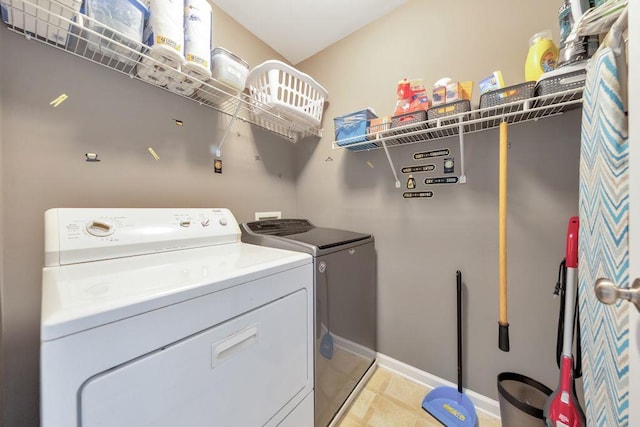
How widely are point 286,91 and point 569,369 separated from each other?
2.00 metres

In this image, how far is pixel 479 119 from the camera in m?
1.13

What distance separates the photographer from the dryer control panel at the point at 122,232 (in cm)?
84

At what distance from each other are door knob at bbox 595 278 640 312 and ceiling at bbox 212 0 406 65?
1.96 metres

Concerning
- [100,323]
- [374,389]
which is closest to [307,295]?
[100,323]

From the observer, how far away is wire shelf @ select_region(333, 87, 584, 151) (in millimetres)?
982

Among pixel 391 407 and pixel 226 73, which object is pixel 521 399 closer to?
pixel 391 407

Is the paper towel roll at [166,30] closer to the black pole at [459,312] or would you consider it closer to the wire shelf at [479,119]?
the wire shelf at [479,119]

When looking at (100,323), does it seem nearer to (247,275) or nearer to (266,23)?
(247,275)

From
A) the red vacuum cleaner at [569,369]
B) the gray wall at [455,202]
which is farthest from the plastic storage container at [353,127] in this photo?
the red vacuum cleaner at [569,369]

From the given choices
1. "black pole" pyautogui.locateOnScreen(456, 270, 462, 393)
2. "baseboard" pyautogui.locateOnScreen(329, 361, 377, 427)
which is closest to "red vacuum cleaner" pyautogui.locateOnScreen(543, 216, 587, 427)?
"black pole" pyautogui.locateOnScreen(456, 270, 462, 393)

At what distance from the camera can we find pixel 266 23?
1.71 m

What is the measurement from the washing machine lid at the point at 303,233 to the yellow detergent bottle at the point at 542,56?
120 centimetres

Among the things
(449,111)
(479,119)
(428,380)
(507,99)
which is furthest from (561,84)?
(428,380)

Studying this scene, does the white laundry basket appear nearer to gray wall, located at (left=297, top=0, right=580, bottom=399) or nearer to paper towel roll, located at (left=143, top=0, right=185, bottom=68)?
gray wall, located at (left=297, top=0, right=580, bottom=399)
